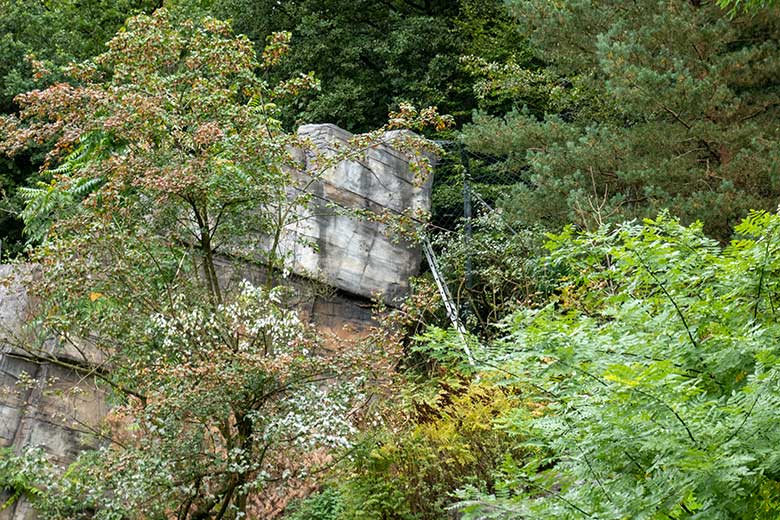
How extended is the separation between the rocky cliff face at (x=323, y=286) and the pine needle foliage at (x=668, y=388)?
19.5 ft

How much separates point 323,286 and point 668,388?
7.50 metres

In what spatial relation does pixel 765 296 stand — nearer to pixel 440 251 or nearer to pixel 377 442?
pixel 377 442

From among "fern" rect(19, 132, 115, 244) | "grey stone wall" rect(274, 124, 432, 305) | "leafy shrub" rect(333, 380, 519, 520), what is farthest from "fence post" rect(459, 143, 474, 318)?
"fern" rect(19, 132, 115, 244)

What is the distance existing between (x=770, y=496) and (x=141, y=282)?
5709 millimetres

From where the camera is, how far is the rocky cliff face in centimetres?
1132

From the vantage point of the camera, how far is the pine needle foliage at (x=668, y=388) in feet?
11.5

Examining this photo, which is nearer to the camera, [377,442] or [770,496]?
[770,496]

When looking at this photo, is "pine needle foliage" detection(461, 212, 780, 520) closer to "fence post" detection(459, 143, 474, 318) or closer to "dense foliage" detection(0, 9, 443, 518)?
"dense foliage" detection(0, 9, 443, 518)

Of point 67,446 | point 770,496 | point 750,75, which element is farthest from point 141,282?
point 750,75

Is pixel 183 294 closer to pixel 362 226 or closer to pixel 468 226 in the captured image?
pixel 362 226

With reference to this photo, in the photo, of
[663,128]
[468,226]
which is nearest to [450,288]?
[468,226]

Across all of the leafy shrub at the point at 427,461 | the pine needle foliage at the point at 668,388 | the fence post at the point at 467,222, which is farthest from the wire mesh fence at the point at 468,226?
the pine needle foliage at the point at 668,388

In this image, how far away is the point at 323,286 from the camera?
10.9 meters

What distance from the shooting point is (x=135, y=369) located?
796cm
